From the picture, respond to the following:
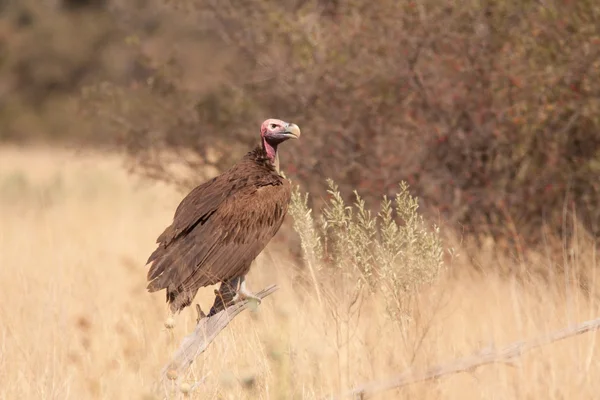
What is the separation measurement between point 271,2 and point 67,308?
3.04 metres

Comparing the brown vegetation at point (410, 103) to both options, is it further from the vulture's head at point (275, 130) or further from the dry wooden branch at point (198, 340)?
the dry wooden branch at point (198, 340)

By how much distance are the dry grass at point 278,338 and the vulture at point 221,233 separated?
205 millimetres

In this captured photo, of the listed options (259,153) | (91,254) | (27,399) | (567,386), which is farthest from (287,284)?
(91,254)

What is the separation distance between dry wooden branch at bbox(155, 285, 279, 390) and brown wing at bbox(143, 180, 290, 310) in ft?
0.88

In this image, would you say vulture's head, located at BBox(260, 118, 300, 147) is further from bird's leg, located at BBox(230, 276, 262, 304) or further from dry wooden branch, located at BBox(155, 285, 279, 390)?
dry wooden branch, located at BBox(155, 285, 279, 390)

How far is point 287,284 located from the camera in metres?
6.40

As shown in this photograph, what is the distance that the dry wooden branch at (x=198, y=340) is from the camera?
15.0 ft

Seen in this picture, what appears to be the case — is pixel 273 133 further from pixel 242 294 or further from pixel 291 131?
pixel 242 294

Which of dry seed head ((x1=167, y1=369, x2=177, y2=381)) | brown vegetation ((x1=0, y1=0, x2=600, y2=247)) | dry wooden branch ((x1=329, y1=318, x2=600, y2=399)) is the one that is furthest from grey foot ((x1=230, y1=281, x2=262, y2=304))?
brown vegetation ((x1=0, y1=0, x2=600, y2=247))

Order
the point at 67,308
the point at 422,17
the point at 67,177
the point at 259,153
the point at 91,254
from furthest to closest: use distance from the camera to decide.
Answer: the point at 67,177
the point at 91,254
the point at 422,17
the point at 67,308
the point at 259,153

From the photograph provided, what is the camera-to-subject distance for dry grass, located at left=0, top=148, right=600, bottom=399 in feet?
14.1

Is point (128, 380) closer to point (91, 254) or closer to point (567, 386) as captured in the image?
point (567, 386)

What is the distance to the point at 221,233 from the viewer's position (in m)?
5.35

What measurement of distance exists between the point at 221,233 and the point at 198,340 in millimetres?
801
